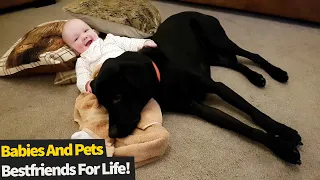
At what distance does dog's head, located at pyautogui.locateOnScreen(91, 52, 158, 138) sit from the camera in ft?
3.63

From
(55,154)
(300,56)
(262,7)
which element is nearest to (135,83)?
(55,154)

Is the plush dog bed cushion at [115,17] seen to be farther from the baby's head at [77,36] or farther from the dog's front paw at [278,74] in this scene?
the dog's front paw at [278,74]

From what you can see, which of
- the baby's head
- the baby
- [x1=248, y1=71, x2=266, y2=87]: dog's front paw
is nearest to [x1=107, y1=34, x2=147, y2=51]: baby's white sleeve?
the baby

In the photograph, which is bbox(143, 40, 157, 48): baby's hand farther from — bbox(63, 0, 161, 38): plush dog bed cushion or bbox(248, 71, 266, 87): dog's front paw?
bbox(248, 71, 266, 87): dog's front paw

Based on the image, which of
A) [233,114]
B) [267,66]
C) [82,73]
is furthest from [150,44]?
[267,66]

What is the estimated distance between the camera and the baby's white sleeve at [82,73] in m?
1.44

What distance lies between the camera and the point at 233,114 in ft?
4.45

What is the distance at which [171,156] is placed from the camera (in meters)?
1.18

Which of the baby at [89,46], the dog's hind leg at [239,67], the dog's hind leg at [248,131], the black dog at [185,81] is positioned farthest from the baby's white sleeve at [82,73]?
the dog's hind leg at [239,67]

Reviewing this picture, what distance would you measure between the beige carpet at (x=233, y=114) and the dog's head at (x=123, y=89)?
0.16 meters

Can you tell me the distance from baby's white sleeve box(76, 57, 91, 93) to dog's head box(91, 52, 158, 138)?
295 mm

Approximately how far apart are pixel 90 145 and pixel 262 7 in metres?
1.82

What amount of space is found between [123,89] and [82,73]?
0.43m

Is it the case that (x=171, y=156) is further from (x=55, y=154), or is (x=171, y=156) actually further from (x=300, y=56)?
(x=300, y=56)
